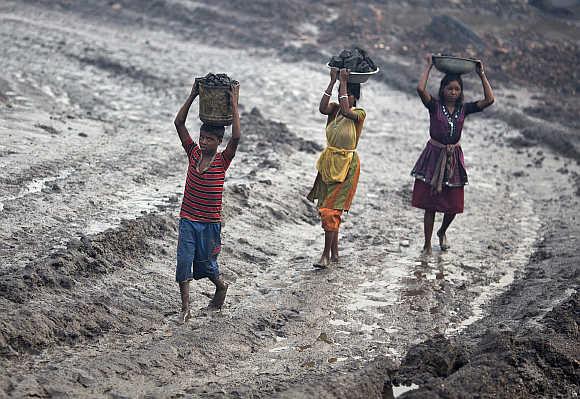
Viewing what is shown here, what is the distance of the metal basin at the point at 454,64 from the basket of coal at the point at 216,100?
254 centimetres

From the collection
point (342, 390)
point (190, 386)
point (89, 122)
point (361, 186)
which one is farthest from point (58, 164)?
point (342, 390)

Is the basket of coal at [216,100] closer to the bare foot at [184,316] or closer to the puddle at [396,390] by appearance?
the bare foot at [184,316]

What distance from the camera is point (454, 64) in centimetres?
750

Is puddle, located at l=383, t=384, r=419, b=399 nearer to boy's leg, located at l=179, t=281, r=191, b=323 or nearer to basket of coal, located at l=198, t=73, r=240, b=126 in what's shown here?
boy's leg, located at l=179, t=281, r=191, b=323

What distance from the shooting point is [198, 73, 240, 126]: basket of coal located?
5.61 m

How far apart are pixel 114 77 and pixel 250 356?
982cm

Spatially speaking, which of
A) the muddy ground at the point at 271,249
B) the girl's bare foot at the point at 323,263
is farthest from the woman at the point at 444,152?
the girl's bare foot at the point at 323,263

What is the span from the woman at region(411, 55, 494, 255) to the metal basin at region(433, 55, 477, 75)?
76 mm

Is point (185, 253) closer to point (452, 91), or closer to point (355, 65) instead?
point (355, 65)

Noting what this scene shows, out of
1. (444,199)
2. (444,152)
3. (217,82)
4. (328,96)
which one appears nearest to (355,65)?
(328,96)

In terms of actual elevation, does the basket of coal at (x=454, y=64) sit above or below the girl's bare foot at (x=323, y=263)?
above

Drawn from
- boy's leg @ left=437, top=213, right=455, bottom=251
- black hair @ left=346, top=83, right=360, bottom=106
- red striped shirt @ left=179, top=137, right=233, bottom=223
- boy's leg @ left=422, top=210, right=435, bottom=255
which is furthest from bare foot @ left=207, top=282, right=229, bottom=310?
boy's leg @ left=437, top=213, right=455, bottom=251

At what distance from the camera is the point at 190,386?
494cm

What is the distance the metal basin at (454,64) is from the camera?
24.6 ft
